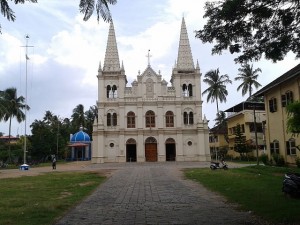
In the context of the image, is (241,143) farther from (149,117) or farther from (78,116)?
(78,116)

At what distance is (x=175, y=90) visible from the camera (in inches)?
2036

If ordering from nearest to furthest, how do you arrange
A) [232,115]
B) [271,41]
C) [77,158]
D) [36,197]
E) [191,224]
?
[271,41], [191,224], [36,197], [232,115], [77,158]

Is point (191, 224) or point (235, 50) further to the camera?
point (191, 224)

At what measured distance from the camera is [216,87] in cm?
5553

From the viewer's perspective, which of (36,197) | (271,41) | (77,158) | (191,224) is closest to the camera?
(271,41)

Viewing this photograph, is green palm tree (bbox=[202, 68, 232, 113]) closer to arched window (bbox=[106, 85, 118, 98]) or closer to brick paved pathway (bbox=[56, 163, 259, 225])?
arched window (bbox=[106, 85, 118, 98])

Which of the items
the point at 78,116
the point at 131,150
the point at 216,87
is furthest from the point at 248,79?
the point at 78,116

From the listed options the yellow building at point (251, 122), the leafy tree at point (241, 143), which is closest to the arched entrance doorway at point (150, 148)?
the leafy tree at point (241, 143)

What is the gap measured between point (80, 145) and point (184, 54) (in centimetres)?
2200

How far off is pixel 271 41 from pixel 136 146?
43.2 m

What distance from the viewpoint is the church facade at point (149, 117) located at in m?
49.7

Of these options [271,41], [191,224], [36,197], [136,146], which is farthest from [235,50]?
[136,146]

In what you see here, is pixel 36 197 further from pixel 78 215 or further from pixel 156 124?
pixel 156 124

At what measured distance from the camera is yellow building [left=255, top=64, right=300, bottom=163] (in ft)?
82.7
